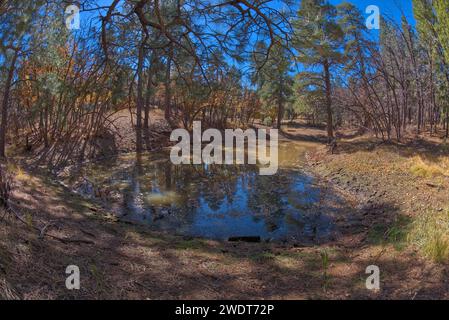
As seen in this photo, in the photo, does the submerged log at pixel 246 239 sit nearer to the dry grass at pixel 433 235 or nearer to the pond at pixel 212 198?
the pond at pixel 212 198

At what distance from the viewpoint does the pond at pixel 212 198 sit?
22.0 ft

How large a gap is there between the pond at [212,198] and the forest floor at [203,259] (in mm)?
757

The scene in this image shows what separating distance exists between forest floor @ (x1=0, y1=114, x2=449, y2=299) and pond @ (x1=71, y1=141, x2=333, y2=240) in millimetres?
757

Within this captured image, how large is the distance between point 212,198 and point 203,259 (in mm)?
4653

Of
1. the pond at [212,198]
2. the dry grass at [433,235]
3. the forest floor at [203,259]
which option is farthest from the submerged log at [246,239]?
the dry grass at [433,235]

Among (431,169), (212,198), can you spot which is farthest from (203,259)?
(431,169)

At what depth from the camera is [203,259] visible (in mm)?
4410

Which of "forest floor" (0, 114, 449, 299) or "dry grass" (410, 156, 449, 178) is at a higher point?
"dry grass" (410, 156, 449, 178)

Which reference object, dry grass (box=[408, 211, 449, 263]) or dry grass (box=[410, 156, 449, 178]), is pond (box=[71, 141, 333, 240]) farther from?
dry grass (box=[410, 156, 449, 178])

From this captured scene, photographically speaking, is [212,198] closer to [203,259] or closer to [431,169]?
[203,259]

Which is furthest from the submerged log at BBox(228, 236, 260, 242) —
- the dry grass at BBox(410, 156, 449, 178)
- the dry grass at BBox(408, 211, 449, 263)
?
the dry grass at BBox(410, 156, 449, 178)

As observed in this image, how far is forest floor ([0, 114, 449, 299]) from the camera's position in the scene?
3.05 meters
